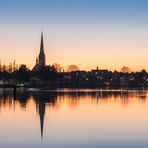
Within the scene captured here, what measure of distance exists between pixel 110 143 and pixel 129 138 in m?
1.83

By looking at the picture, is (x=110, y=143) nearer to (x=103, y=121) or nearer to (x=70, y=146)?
(x=70, y=146)

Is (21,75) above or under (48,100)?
above

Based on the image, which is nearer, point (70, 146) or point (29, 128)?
point (70, 146)

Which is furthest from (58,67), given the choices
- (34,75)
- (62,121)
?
(62,121)

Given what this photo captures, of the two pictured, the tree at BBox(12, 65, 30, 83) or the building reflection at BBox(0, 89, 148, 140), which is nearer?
the building reflection at BBox(0, 89, 148, 140)

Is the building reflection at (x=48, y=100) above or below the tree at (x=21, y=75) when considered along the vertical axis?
below

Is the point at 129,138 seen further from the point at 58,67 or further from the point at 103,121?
the point at 58,67

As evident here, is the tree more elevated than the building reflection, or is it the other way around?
the tree

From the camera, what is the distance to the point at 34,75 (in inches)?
6353

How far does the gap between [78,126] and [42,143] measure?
Answer: 22.5 feet

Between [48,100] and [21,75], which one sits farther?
[21,75]

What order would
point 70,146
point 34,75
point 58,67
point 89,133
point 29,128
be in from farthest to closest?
point 58,67, point 34,75, point 29,128, point 89,133, point 70,146

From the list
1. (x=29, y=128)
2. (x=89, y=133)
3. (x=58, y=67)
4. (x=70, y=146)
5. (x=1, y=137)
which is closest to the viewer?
(x=70, y=146)

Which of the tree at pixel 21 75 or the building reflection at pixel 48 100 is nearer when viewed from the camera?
the building reflection at pixel 48 100
